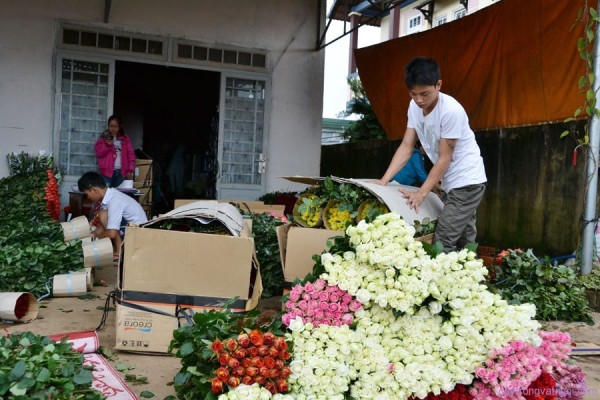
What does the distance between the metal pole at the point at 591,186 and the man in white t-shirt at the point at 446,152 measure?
1864 mm

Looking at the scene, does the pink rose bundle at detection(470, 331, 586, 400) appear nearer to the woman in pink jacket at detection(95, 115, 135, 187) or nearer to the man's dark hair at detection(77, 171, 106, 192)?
the man's dark hair at detection(77, 171, 106, 192)

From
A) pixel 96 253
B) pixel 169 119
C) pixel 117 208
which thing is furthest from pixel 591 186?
pixel 169 119

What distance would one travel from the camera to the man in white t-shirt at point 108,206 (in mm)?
5805

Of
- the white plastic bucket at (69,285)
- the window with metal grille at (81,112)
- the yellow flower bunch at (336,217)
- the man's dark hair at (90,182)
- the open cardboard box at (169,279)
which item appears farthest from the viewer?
the window with metal grille at (81,112)

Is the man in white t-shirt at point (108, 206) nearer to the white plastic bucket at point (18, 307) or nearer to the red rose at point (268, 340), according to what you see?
the white plastic bucket at point (18, 307)

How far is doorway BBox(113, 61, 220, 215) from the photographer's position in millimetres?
13250

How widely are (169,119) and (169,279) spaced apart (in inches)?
461

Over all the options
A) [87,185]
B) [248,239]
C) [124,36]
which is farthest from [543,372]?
[124,36]

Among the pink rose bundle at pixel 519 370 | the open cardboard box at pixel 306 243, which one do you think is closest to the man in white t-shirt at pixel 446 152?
the open cardboard box at pixel 306 243

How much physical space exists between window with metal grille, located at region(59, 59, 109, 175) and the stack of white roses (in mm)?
7012

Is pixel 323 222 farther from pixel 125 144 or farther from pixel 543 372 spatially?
pixel 125 144

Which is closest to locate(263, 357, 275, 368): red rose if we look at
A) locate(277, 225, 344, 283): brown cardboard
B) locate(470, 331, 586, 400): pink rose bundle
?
locate(470, 331, 586, 400): pink rose bundle

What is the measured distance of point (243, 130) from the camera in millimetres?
9461

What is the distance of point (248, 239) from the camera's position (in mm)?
3205
